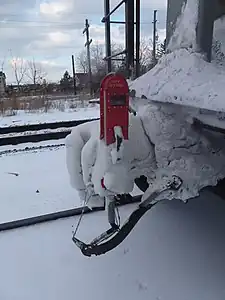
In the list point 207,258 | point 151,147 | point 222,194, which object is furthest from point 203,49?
point 207,258

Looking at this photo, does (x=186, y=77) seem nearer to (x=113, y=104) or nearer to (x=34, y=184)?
(x=113, y=104)

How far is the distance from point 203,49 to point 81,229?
71.1 inches

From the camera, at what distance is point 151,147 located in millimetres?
1865

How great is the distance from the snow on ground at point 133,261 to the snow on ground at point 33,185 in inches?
15.9

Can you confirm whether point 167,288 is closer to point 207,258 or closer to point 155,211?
point 207,258

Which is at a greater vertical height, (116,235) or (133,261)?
(116,235)

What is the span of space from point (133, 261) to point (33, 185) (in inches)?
76.5

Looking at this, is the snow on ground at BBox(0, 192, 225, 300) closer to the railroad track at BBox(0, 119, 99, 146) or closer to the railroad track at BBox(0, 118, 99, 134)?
the railroad track at BBox(0, 119, 99, 146)

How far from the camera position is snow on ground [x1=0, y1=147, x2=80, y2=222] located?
132 inches

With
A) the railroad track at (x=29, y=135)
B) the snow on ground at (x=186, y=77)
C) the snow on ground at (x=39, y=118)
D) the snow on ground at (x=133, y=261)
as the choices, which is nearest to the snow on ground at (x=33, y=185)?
the snow on ground at (x=133, y=261)

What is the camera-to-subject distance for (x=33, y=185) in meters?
3.99

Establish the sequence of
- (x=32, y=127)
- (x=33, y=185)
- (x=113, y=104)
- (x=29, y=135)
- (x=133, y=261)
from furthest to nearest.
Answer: (x=32, y=127) → (x=29, y=135) → (x=33, y=185) → (x=133, y=261) → (x=113, y=104)

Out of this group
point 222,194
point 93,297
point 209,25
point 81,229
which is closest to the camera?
point 209,25

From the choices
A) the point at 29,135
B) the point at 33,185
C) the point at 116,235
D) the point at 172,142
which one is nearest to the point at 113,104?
the point at 172,142
